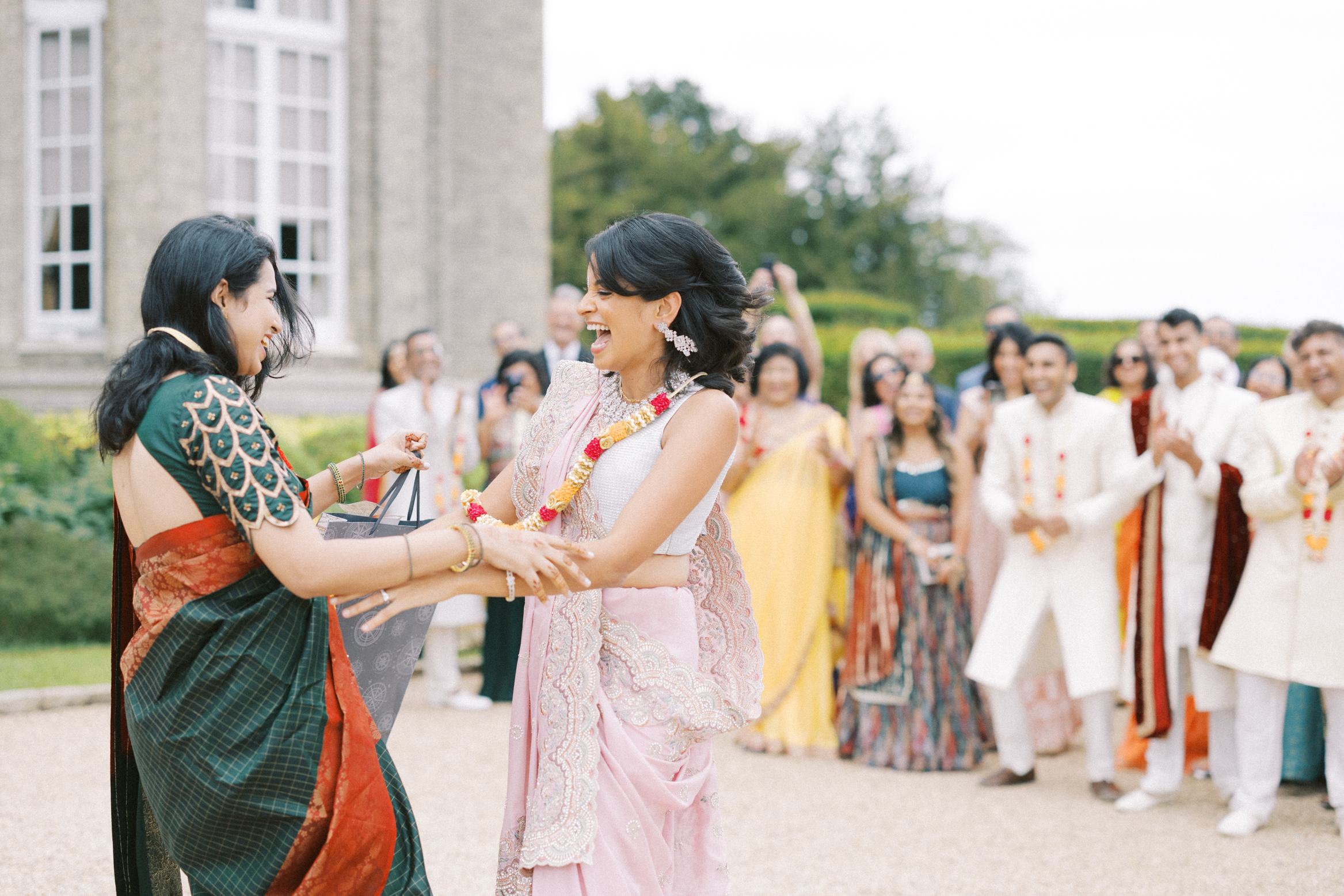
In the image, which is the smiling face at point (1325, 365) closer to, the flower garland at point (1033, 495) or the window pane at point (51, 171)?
the flower garland at point (1033, 495)

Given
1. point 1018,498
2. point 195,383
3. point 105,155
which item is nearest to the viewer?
point 195,383

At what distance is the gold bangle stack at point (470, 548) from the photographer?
2.30 metres

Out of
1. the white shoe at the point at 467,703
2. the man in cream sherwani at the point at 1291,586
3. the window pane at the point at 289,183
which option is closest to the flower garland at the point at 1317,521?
the man in cream sherwani at the point at 1291,586

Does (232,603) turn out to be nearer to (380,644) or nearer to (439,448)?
(380,644)

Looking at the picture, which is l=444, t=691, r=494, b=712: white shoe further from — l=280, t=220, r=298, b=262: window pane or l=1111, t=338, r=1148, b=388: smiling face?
l=280, t=220, r=298, b=262: window pane

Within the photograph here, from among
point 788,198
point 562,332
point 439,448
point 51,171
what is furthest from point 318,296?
point 788,198

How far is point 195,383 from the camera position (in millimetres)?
2234

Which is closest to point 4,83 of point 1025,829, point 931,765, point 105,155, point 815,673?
point 105,155

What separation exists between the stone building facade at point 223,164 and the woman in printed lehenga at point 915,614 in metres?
6.47

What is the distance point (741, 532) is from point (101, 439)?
4.89 metres

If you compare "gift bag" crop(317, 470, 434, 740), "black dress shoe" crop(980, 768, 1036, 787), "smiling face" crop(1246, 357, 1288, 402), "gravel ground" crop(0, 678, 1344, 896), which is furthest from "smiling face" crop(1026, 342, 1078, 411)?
"gift bag" crop(317, 470, 434, 740)

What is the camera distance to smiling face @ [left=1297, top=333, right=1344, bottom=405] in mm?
5195

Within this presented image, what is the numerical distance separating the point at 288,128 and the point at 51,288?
2807 millimetres

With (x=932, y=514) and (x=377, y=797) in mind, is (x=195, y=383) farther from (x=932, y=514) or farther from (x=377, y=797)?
(x=932, y=514)
